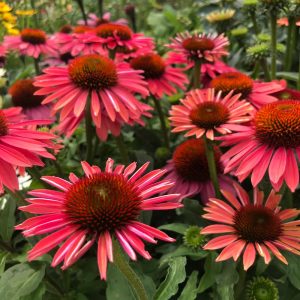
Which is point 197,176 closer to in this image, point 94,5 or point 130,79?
point 130,79

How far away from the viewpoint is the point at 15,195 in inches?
42.5

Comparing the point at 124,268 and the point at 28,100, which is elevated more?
the point at 124,268

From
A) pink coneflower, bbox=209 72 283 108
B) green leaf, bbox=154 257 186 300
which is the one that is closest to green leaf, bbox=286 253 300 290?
green leaf, bbox=154 257 186 300

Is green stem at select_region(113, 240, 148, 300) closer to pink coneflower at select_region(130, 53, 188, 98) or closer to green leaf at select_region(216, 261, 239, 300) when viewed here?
green leaf at select_region(216, 261, 239, 300)

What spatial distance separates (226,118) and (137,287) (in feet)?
1.76

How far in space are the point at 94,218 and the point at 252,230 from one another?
359 mm

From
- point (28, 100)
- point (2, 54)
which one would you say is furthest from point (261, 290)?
point (2, 54)

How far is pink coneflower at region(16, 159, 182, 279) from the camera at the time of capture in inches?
31.6

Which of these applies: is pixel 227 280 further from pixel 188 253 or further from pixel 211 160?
pixel 211 160

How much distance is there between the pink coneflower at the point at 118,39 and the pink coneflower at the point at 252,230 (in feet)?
2.69

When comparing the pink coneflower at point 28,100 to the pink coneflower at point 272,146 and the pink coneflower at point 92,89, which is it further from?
the pink coneflower at point 272,146

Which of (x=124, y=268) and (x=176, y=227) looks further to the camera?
(x=176, y=227)

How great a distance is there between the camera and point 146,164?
94 centimetres

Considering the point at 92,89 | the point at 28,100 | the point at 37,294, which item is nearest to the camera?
the point at 37,294
